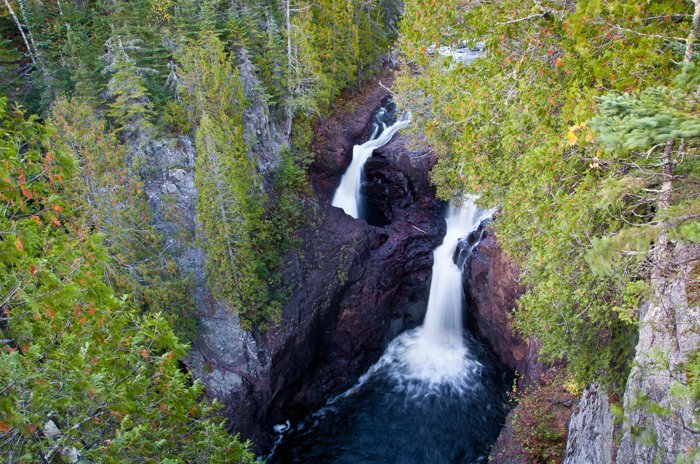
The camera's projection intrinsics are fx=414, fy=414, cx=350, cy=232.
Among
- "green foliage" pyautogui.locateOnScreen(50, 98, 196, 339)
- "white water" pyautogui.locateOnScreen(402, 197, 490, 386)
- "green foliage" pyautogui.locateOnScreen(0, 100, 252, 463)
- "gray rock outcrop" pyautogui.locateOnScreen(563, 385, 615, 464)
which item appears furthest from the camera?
"white water" pyautogui.locateOnScreen(402, 197, 490, 386)

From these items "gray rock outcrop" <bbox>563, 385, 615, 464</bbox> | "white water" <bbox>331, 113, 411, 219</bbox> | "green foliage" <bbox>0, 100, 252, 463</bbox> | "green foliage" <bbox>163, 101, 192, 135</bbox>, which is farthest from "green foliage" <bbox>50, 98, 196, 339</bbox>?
"gray rock outcrop" <bbox>563, 385, 615, 464</bbox>

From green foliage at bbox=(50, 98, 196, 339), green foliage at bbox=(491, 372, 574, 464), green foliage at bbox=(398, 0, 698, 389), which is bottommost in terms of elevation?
green foliage at bbox=(491, 372, 574, 464)

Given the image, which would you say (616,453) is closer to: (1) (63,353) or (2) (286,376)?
(1) (63,353)

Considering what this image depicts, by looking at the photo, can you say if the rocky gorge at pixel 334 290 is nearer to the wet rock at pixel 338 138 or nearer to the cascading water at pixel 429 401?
the wet rock at pixel 338 138

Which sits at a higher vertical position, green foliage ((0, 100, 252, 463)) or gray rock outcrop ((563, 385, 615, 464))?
green foliage ((0, 100, 252, 463))

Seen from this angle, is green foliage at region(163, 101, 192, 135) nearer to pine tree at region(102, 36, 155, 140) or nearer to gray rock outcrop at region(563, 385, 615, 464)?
pine tree at region(102, 36, 155, 140)

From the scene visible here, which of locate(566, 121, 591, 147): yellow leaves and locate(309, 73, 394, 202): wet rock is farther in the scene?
locate(309, 73, 394, 202): wet rock
